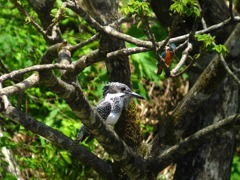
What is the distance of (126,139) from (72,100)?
1.52 metres

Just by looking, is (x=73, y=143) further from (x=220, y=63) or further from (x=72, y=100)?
(x=220, y=63)

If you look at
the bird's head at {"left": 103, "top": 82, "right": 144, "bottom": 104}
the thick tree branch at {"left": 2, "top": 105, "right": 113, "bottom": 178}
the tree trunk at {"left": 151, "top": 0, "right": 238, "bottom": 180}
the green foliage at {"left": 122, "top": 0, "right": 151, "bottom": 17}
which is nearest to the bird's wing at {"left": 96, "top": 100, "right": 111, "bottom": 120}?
the bird's head at {"left": 103, "top": 82, "right": 144, "bottom": 104}

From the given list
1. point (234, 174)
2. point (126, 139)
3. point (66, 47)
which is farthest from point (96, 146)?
point (66, 47)

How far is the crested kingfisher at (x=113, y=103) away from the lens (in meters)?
5.45

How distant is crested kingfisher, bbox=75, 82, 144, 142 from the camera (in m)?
5.45

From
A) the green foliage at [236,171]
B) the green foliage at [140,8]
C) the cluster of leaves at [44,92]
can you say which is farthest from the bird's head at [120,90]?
the green foliage at [236,171]

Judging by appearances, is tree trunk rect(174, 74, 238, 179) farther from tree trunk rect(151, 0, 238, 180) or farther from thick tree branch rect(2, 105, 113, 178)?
thick tree branch rect(2, 105, 113, 178)

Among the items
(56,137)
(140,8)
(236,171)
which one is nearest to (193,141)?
(56,137)

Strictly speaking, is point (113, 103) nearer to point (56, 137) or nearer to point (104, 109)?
point (104, 109)

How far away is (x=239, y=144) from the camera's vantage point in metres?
8.98

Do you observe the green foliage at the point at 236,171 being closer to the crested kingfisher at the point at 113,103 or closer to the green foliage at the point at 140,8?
the crested kingfisher at the point at 113,103

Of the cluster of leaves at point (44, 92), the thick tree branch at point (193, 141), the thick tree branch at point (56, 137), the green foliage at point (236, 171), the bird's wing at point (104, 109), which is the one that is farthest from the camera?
the green foliage at point (236, 171)

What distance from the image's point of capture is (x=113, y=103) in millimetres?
5812

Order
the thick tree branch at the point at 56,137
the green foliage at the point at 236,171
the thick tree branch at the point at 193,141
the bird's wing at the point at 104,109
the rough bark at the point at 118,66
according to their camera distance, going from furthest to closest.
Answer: the green foliage at the point at 236,171 < the bird's wing at the point at 104,109 < the rough bark at the point at 118,66 < the thick tree branch at the point at 193,141 < the thick tree branch at the point at 56,137
